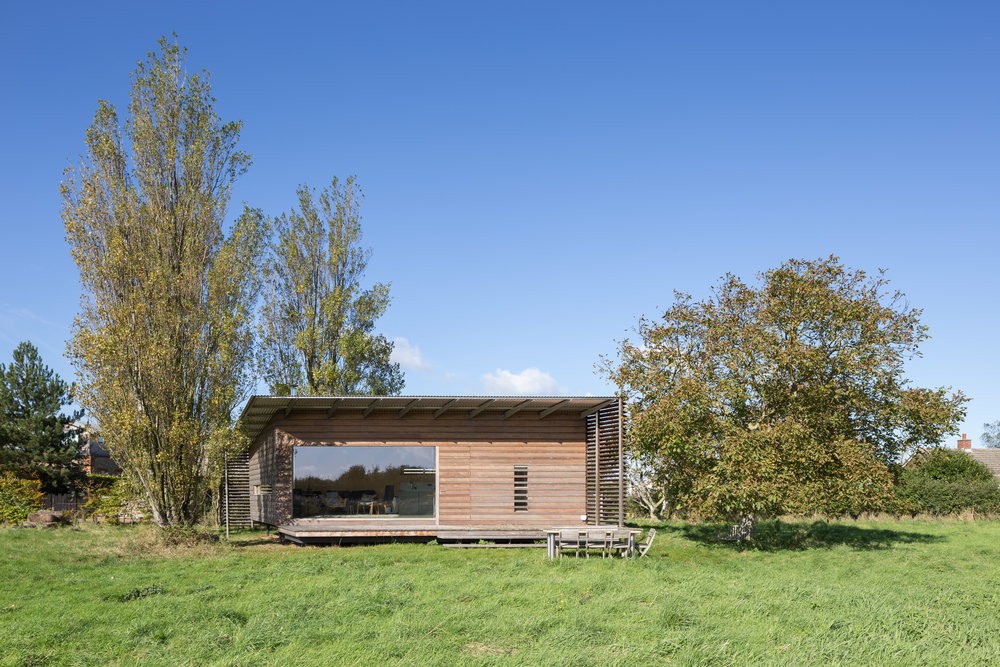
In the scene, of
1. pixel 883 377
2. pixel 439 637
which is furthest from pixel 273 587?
pixel 883 377

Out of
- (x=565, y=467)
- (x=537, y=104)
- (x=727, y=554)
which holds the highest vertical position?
(x=537, y=104)

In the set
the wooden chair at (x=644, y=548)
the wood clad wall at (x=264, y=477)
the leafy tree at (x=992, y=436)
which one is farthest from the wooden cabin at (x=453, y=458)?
the leafy tree at (x=992, y=436)

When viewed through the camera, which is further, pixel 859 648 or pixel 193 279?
pixel 193 279

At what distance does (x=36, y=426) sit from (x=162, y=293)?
18657mm

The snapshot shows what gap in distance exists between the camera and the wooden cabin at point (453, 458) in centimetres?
2083

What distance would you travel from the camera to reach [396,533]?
19.7 meters

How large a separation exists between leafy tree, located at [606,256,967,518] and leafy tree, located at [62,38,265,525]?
887cm

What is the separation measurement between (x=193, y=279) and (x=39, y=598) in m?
8.88

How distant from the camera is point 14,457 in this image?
3238 cm

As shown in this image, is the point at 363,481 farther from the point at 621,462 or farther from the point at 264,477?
the point at 621,462

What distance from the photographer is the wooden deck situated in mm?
18938

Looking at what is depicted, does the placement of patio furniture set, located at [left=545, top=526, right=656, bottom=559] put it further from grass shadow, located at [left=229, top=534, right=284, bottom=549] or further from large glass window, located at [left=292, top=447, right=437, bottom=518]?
grass shadow, located at [left=229, top=534, right=284, bottom=549]

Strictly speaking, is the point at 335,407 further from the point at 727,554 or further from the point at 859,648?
the point at 859,648

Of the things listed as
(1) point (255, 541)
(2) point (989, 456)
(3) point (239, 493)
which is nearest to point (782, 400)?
(1) point (255, 541)
